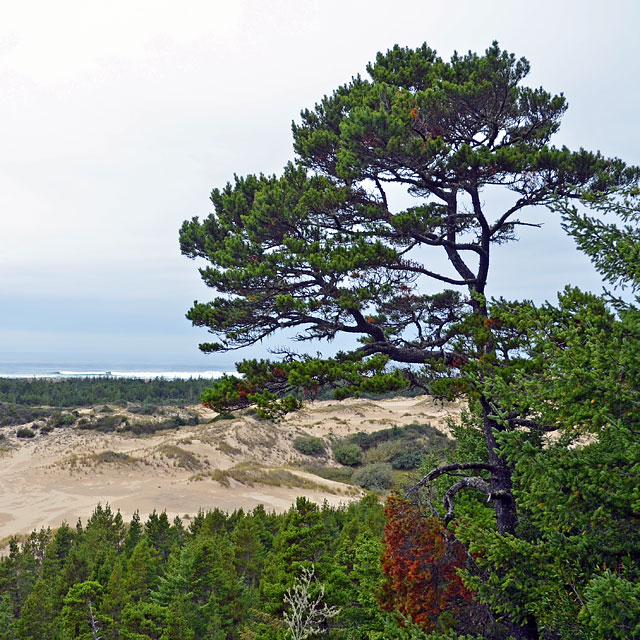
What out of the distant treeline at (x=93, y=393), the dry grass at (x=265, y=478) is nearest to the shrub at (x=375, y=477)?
the dry grass at (x=265, y=478)

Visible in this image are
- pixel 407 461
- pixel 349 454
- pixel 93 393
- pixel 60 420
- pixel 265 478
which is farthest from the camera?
pixel 93 393

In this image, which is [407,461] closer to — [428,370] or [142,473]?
[142,473]

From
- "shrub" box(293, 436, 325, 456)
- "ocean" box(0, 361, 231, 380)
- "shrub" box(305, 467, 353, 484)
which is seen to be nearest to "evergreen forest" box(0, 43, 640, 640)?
"shrub" box(305, 467, 353, 484)

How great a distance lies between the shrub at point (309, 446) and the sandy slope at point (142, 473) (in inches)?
21.3

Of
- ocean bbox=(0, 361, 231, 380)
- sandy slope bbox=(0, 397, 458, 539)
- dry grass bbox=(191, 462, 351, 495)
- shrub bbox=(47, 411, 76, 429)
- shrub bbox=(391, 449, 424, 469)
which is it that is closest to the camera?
sandy slope bbox=(0, 397, 458, 539)

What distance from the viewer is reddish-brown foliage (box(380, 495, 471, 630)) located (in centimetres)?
646

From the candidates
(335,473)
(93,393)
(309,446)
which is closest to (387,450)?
(335,473)

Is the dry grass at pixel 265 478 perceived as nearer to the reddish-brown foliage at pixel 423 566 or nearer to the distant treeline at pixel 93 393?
the reddish-brown foliage at pixel 423 566

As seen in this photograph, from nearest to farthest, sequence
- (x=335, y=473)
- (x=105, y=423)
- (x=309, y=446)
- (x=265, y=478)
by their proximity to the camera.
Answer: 1. (x=265, y=478)
2. (x=335, y=473)
3. (x=309, y=446)
4. (x=105, y=423)

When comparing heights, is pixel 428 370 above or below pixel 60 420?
above

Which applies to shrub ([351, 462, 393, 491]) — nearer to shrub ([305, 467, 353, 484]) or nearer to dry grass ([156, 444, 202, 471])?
shrub ([305, 467, 353, 484])

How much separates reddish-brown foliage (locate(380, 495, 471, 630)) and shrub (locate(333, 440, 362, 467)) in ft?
96.4

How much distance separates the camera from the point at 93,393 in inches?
2199

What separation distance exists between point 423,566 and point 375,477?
2315 centimetres
